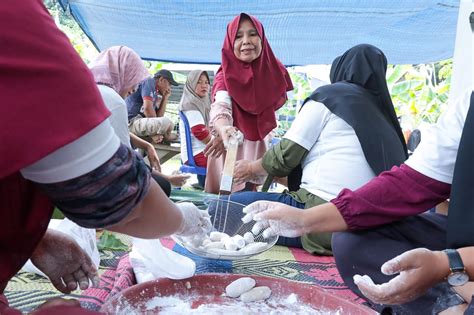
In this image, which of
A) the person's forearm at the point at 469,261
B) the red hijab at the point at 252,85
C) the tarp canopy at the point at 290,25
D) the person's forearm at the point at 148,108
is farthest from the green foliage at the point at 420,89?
the person's forearm at the point at 469,261

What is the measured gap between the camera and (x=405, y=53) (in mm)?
4664

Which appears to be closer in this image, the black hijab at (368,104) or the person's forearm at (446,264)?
the person's forearm at (446,264)

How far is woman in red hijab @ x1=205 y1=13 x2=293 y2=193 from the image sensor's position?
9.62 feet

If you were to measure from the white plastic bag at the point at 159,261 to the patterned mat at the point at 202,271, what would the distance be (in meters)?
0.09

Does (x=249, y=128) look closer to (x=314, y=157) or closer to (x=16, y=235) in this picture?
(x=314, y=157)

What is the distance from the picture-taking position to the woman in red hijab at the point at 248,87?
293 centimetres

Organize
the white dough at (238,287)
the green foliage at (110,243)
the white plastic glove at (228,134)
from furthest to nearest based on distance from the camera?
the white plastic glove at (228,134)
the green foliage at (110,243)
the white dough at (238,287)

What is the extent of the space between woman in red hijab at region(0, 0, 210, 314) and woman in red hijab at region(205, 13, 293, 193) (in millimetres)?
2144

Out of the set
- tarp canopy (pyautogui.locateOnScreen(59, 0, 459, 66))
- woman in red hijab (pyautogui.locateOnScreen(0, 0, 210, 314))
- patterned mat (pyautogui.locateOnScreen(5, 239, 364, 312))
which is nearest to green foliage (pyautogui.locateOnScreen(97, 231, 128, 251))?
patterned mat (pyautogui.locateOnScreen(5, 239, 364, 312))

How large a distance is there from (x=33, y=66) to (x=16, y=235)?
0.32 m

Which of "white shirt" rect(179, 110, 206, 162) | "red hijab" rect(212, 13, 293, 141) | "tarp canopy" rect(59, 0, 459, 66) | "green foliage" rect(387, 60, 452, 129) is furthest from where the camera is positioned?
"green foliage" rect(387, 60, 452, 129)

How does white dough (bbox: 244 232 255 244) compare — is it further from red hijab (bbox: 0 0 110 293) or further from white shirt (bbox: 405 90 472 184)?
red hijab (bbox: 0 0 110 293)

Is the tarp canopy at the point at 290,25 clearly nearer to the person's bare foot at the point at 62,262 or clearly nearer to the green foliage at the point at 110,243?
the green foliage at the point at 110,243

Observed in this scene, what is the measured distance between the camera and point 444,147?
1303 millimetres
